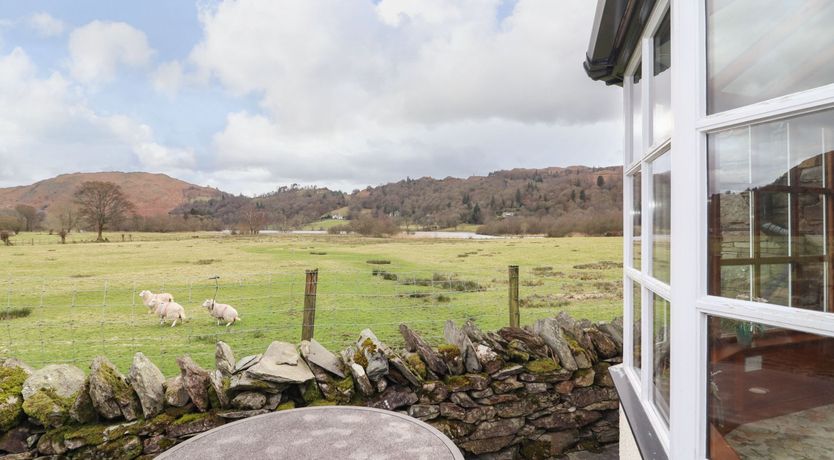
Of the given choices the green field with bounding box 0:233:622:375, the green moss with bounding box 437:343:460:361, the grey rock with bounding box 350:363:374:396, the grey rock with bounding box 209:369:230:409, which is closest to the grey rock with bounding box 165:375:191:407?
the grey rock with bounding box 209:369:230:409

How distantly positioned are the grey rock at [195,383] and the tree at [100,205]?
87.2 feet

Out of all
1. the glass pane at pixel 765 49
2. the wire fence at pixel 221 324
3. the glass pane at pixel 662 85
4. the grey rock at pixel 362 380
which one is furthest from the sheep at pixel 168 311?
the glass pane at pixel 765 49

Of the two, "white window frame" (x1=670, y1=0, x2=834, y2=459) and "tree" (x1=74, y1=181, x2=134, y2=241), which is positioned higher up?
"tree" (x1=74, y1=181, x2=134, y2=241)

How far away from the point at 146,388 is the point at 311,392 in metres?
0.95

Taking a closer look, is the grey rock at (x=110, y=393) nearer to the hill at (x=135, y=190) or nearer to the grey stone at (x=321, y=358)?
the grey stone at (x=321, y=358)

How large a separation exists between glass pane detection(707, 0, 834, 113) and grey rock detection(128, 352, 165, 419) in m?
2.93

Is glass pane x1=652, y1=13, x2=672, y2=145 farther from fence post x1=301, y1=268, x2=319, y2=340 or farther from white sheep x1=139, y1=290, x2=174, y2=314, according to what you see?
white sheep x1=139, y1=290, x2=174, y2=314

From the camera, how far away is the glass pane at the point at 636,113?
1744 millimetres

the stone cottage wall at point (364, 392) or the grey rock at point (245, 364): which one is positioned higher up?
the grey rock at point (245, 364)

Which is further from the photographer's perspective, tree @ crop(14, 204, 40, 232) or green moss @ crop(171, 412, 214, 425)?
tree @ crop(14, 204, 40, 232)

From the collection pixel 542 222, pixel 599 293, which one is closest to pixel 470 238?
pixel 542 222

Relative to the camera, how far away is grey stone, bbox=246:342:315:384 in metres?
2.40

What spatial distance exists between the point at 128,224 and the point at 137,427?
92.2ft

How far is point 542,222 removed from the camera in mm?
21656
